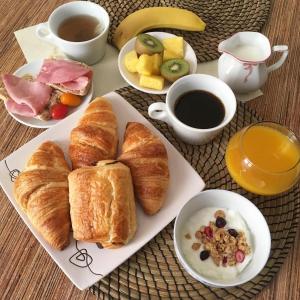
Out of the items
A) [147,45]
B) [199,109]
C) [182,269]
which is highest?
[147,45]

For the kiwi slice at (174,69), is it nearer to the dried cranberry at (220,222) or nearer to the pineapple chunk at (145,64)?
the pineapple chunk at (145,64)

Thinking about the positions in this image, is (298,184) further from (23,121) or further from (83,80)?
(23,121)

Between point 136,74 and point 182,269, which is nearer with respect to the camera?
point 182,269

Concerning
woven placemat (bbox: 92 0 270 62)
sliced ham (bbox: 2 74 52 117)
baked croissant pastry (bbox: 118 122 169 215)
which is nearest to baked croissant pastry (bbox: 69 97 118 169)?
baked croissant pastry (bbox: 118 122 169 215)

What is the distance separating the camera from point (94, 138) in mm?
→ 904

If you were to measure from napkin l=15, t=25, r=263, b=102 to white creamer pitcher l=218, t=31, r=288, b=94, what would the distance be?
0.06 metres

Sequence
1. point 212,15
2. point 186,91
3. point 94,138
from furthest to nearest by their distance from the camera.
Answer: point 212,15 → point 186,91 → point 94,138

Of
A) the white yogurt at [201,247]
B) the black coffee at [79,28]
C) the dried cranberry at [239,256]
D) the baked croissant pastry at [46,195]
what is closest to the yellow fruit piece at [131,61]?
the black coffee at [79,28]

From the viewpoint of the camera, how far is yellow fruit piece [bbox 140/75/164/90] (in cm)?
104

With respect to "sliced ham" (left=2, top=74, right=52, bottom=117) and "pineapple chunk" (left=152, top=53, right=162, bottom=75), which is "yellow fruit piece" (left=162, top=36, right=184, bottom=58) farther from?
"sliced ham" (left=2, top=74, right=52, bottom=117)

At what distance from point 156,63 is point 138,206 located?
16.2 inches

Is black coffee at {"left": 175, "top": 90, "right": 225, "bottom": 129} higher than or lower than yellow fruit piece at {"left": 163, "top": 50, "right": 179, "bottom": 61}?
lower

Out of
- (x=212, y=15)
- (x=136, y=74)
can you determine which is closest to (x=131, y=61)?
(x=136, y=74)

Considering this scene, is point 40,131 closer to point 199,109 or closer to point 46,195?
point 46,195
